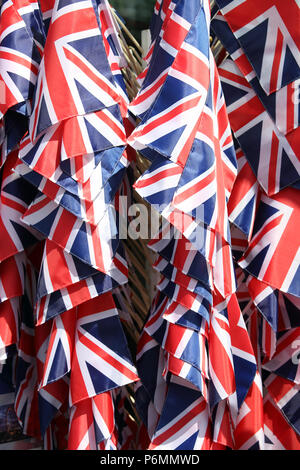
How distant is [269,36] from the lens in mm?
657

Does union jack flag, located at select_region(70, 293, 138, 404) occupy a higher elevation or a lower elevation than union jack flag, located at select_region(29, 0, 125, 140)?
lower

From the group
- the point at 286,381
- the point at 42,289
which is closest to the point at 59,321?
the point at 42,289

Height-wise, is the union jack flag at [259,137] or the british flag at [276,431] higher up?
the union jack flag at [259,137]

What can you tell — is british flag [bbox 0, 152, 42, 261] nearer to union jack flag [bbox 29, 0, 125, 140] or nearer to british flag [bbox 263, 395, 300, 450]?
union jack flag [bbox 29, 0, 125, 140]

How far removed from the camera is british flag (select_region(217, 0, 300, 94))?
647mm

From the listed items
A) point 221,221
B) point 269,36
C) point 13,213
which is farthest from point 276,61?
point 13,213

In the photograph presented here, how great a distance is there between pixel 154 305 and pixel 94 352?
0.34 ft

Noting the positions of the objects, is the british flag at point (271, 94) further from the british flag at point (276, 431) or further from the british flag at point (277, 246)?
the british flag at point (276, 431)

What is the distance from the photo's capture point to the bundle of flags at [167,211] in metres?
0.62

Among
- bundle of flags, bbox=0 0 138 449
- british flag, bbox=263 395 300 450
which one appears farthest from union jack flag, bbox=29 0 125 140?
british flag, bbox=263 395 300 450

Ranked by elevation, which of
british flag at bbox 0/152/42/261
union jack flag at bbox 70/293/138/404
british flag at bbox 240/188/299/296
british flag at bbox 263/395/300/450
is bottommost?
british flag at bbox 263/395/300/450

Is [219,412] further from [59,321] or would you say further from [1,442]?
[1,442]

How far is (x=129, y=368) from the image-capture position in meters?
0.67

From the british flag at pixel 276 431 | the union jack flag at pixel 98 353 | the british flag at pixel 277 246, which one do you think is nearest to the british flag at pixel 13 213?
the union jack flag at pixel 98 353
